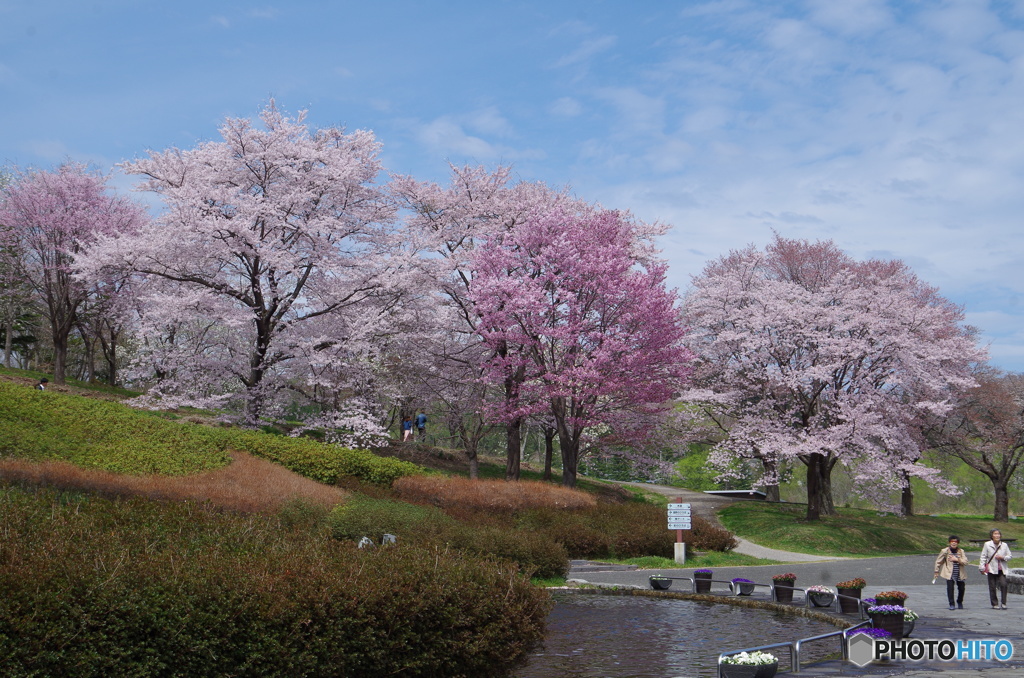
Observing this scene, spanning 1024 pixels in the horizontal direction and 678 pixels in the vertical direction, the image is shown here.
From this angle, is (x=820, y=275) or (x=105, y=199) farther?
(x=820, y=275)

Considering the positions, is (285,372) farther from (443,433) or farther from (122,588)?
(122,588)

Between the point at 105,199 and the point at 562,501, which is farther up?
the point at 105,199

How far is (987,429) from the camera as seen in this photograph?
44125mm

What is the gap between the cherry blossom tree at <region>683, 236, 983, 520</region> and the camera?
1299 inches

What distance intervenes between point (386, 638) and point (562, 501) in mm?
17595

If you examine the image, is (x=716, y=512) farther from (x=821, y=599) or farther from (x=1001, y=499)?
(x=821, y=599)

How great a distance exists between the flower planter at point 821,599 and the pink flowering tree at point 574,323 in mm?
14410

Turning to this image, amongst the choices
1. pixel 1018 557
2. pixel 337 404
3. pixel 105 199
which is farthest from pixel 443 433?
pixel 1018 557

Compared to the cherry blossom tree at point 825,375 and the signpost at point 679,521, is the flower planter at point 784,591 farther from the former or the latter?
the cherry blossom tree at point 825,375

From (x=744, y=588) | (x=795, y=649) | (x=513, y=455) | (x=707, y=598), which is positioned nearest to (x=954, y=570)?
(x=744, y=588)

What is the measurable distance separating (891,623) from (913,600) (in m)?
6.04

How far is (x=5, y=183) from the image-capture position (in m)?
45.1

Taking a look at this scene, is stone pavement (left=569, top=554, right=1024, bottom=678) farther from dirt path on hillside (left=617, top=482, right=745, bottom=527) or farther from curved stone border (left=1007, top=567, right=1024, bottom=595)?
dirt path on hillside (left=617, top=482, right=745, bottom=527)

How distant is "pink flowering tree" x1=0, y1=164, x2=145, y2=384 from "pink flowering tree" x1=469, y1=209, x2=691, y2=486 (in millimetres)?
19019
